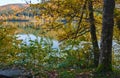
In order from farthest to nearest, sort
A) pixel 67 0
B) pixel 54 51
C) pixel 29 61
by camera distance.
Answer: pixel 67 0, pixel 54 51, pixel 29 61

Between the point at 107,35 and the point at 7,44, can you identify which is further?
the point at 7,44

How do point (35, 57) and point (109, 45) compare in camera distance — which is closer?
point (109, 45)

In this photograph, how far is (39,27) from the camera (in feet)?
56.8

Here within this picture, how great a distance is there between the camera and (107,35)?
35.2ft

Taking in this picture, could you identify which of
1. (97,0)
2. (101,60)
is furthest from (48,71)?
(97,0)

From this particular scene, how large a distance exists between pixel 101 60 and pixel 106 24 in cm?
127

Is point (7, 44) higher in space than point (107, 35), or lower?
higher

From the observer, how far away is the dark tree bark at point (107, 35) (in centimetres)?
1065

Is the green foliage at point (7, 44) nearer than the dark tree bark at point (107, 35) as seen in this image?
No

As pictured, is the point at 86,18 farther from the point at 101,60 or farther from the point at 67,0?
the point at 101,60

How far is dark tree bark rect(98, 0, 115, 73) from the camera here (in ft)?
34.9

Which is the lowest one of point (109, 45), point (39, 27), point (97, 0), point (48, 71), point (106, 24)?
point (48, 71)

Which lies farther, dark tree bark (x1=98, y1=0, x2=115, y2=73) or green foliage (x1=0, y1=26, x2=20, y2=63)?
green foliage (x1=0, y1=26, x2=20, y2=63)

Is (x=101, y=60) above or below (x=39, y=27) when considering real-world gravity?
below
